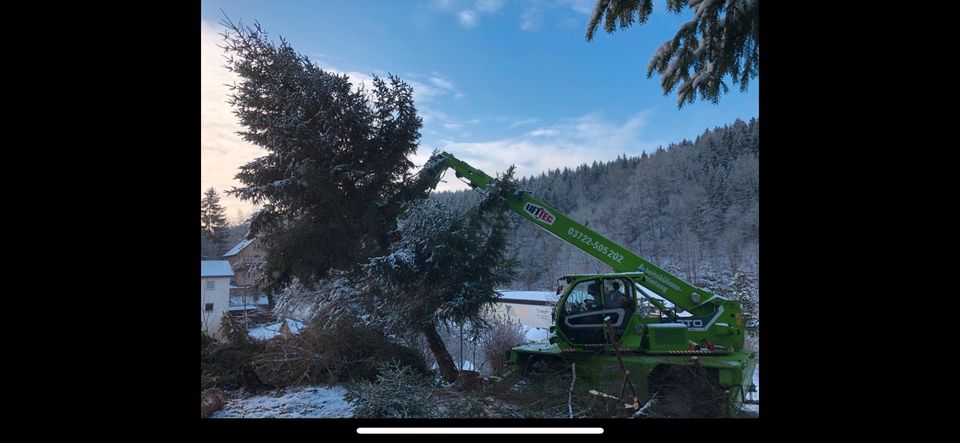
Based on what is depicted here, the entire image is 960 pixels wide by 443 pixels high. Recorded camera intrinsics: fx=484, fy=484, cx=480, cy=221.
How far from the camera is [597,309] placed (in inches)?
193

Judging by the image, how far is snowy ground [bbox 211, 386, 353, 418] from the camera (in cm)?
371

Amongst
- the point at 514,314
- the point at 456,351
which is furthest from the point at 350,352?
the point at 514,314

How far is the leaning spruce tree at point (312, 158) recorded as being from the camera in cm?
540

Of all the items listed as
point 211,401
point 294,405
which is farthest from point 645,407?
point 211,401

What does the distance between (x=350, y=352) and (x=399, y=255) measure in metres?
1.08

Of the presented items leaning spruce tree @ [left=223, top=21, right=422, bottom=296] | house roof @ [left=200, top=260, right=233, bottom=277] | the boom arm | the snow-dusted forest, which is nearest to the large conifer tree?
the snow-dusted forest

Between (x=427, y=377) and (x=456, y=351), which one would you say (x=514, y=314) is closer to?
(x=456, y=351)

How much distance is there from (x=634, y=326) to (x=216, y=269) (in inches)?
166

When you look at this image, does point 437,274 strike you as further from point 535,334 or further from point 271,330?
point 271,330

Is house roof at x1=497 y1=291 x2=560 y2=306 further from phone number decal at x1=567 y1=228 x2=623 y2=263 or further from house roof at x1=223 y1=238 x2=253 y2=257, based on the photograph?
house roof at x1=223 y1=238 x2=253 y2=257

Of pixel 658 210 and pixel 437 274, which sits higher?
pixel 658 210

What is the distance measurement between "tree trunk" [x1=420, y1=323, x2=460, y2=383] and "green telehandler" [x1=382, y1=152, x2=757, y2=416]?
0.67 metres
